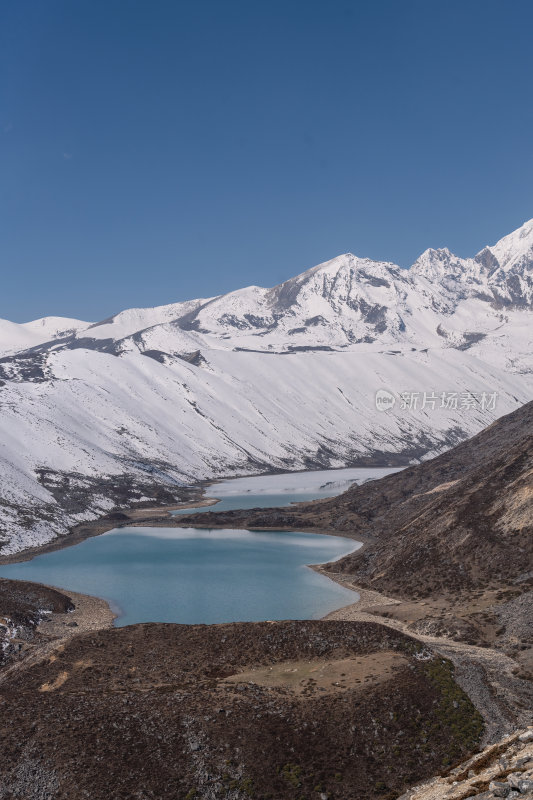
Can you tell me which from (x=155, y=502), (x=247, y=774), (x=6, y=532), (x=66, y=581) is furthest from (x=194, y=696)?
(x=155, y=502)

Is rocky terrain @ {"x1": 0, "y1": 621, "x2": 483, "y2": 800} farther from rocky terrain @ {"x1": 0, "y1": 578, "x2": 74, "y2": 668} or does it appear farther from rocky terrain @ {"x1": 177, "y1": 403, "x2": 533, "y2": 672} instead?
rocky terrain @ {"x1": 177, "y1": 403, "x2": 533, "y2": 672}

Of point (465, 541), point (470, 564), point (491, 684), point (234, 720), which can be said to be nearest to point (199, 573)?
point (465, 541)

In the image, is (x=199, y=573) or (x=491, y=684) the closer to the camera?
(x=491, y=684)

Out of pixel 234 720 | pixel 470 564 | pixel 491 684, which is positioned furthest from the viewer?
pixel 470 564

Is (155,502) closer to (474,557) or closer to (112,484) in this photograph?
(112,484)

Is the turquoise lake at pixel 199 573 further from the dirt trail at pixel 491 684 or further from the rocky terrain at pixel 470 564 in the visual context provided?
the dirt trail at pixel 491 684

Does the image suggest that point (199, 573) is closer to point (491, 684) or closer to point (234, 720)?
point (491, 684)

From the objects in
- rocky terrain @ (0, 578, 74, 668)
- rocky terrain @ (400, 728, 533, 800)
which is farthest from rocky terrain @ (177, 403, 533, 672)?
rocky terrain @ (0, 578, 74, 668)
